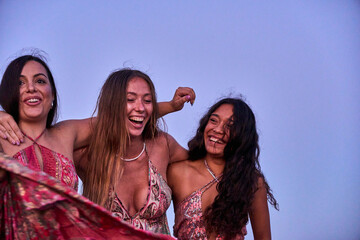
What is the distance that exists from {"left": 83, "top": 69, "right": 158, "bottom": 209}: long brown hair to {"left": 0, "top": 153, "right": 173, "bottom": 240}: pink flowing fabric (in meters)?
0.67

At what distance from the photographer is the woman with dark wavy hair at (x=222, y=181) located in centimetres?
286

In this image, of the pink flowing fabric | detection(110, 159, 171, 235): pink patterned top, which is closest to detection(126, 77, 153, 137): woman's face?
detection(110, 159, 171, 235): pink patterned top

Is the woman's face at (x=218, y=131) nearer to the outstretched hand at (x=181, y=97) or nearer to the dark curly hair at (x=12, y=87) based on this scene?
the outstretched hand at (x=181, y=97)

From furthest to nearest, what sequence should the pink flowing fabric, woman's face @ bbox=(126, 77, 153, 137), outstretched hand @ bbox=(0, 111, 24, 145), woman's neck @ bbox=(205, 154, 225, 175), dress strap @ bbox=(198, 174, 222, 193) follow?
woman's neck @ bbox=(205, 154, 225, 175)
dress strap @ bbox=(198, 174, 222, 193)
woman's face @ bbox=(126, 77, 153, 137)
outstretched hand @ bbox=(0, 111, 24, 145)
the pink flowing fabric

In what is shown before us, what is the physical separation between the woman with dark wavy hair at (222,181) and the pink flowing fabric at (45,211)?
2.95ft

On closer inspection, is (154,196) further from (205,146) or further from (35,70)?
(35,70)

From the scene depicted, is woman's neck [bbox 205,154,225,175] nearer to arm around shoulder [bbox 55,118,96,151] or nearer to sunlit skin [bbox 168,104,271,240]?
sunlit skin [bbox 168,104,271,240]

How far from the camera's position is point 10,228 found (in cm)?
195

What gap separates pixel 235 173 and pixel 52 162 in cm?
121

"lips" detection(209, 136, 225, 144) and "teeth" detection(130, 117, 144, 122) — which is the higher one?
"teeth" detection(130, 117, 144, 122)

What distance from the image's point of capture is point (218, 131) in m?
2.95

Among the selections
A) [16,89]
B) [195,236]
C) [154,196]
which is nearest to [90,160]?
[154,196]

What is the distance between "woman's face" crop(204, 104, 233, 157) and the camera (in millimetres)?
2969

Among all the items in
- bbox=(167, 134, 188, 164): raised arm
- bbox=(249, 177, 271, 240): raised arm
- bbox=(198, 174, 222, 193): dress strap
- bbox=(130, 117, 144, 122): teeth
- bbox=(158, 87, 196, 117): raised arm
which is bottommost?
bbox=(249, 177, 271, 240): raised arm
